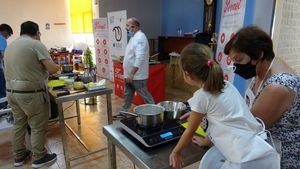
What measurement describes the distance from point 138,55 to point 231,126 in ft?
7.60

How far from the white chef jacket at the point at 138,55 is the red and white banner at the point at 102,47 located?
2876mm

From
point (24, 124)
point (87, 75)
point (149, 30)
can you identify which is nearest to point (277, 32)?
point (87, 75)

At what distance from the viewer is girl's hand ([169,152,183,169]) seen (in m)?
0.93

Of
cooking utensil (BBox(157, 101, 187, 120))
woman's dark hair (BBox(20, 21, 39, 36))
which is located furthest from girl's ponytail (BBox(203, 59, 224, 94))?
woman's dark hair (BBox(20, 21, 39, 36))

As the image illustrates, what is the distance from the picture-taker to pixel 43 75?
7.00 ft

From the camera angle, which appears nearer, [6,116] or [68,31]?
[6,116]

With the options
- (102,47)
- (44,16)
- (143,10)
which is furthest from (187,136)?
(44,16)

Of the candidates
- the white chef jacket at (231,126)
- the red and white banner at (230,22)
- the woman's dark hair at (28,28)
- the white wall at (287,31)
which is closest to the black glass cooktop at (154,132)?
the white chef jacket at (231,126)

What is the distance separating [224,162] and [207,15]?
4564 mm

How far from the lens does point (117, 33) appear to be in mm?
5094

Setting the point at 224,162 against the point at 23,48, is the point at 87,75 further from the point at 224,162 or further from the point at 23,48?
the point at 224,162

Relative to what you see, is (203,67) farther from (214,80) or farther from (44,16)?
(44,16)

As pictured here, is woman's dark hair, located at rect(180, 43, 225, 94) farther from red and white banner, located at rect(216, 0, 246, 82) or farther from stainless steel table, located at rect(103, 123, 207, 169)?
red and white banner, located at rect(216, 0, 246, 82)

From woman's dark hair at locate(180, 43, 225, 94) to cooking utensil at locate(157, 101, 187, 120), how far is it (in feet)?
1.38
